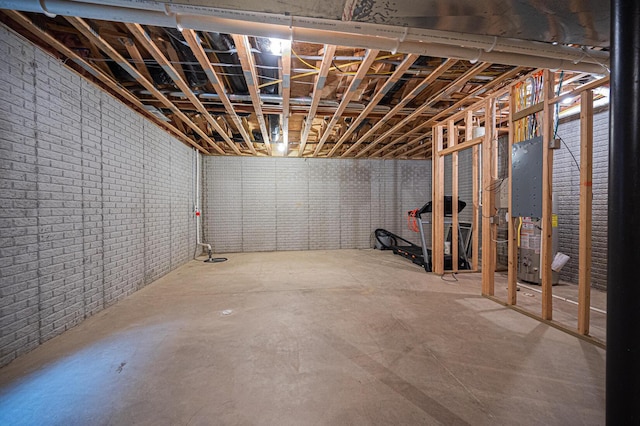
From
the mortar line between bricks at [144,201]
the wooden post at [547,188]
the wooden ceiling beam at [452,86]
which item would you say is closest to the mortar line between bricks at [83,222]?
the mortar line between bricks at [144,201]

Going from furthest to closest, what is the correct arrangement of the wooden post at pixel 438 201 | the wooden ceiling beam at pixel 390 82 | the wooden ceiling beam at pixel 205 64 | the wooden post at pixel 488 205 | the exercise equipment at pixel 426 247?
the exercise equipment at pixel 426 247 → the wooden post at pixel 438 201 → the wooden post at pixel 488 205 → the wooden ceiling beam at pixel 390 82 → the wooden ceiling beam at pixel 205 64

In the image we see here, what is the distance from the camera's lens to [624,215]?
3.10ft

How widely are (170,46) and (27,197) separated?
6.60 feet

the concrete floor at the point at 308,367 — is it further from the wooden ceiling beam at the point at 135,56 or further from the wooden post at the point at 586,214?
the wooden ceiling beam at the point at 135,56

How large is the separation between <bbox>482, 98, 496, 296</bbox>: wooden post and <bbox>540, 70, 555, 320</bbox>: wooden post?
2.27 feet

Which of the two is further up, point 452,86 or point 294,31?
point 452,86

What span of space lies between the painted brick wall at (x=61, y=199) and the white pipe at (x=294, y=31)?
3.01 ft

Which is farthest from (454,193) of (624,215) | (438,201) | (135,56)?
(135,56)

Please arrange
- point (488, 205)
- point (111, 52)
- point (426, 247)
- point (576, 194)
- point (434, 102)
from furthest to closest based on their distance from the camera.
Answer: point (426, 247)
point (576, 194)
point (434, 102)
point (488, 205)
point (111, 52)

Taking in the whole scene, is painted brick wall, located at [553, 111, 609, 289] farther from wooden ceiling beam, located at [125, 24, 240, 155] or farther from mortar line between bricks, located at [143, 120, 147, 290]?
mortar line between bricks, located at [143, 120, 147, 290]

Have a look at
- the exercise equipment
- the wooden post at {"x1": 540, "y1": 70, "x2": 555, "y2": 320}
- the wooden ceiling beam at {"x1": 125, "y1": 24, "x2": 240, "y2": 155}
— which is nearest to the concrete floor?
the wooden post at {"x1": 540, "y1": 70, "x2": 555, "y2": 320}

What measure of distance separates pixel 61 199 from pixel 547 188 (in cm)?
533

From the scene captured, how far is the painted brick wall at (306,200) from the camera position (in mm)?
7137

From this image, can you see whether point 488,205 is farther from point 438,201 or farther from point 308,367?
point 308,367
